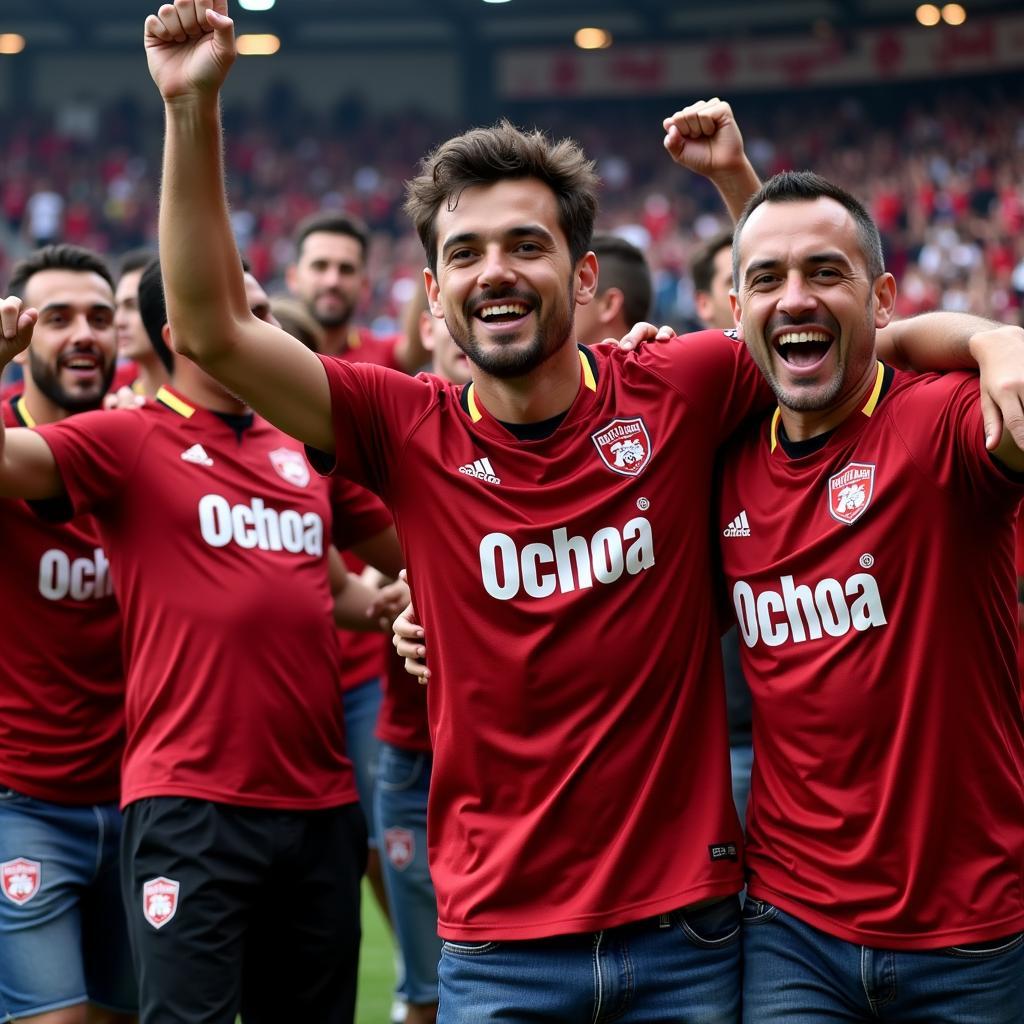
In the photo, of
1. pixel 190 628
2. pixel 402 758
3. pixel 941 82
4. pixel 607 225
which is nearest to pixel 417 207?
pixel 190 628

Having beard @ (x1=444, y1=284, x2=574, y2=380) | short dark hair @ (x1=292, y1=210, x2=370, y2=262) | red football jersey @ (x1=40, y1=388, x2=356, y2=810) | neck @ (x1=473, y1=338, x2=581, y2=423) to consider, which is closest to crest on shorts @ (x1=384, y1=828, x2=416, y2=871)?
red football jersey @ (x1=40, y1=388, x2=356, y2=810)

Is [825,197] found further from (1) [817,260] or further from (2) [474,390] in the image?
(2) [474,390]

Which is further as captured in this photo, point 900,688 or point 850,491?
point 850,491

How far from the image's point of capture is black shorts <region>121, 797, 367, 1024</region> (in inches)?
151

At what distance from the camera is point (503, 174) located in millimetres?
3203

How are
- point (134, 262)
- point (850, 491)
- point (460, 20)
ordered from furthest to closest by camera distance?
point (460, 20) < point (134, 262) < point (850, 491)

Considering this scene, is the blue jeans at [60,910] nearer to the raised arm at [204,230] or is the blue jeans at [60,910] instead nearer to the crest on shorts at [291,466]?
the crest on shorts at [291,466]

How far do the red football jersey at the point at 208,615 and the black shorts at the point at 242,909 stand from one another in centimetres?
7

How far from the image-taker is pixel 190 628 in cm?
400

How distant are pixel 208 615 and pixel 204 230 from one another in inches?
55.6

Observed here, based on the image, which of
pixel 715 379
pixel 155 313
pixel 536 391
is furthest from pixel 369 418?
pixel 155 313

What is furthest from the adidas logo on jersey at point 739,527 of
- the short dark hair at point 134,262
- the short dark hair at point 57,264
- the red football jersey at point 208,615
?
the short dark hair at point 134,262

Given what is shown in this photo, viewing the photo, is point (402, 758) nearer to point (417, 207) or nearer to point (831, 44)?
point (417, 207)

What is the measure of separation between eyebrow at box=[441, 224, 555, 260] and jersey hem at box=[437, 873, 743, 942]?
1.37 m
